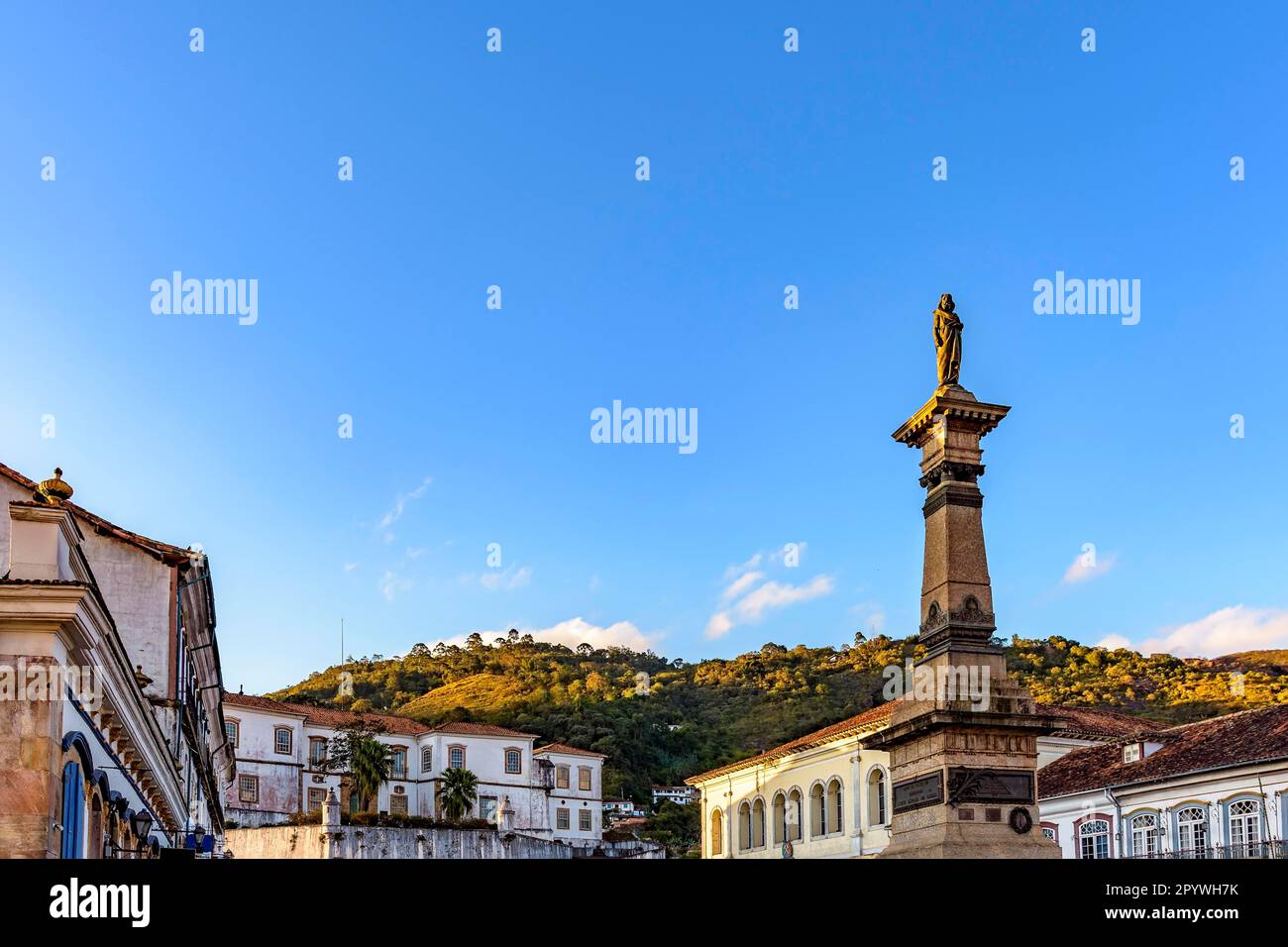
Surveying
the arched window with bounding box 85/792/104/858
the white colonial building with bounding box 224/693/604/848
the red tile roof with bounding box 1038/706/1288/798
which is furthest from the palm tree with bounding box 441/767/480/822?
the arched window with bounding box 85/792/104/858

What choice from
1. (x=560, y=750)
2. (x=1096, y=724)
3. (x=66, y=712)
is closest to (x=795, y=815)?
(x=1096, y=724)

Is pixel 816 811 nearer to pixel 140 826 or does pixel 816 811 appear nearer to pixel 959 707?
pixel 959 707

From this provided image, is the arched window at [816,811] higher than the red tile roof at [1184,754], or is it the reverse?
the red tile roof at [1184,754]

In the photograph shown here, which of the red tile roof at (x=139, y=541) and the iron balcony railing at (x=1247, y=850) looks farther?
the iron balcony railing at (x=1247, y=850)

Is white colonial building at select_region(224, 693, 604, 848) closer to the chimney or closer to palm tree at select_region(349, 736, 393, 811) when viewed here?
palm tree at select_region(349, 736, 393, 811)

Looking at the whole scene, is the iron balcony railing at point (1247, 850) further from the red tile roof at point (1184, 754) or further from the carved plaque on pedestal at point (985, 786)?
the carved plaque on pedestal at point (985, 786)

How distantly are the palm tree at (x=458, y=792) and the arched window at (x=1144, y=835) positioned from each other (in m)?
40.7

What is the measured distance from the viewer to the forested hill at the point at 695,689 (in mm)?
67812

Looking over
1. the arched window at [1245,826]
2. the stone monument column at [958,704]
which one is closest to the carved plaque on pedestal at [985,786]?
the stone monument column at [958,704]

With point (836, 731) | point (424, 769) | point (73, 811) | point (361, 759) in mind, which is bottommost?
Result: point (424, 769)

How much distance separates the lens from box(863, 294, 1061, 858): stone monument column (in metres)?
18.9

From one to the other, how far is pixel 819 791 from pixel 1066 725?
31.0ft

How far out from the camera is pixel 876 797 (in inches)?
1713
